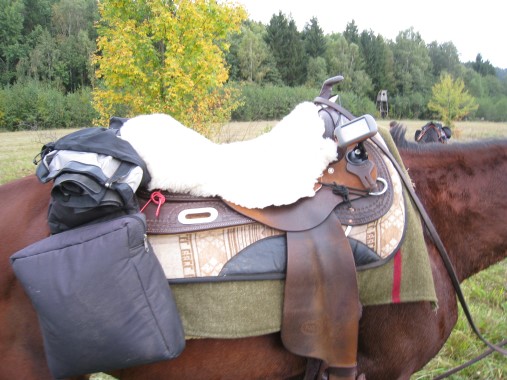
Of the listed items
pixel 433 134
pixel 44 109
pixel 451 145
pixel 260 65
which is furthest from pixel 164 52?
pixel 260 65

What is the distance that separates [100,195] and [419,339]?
1.37m

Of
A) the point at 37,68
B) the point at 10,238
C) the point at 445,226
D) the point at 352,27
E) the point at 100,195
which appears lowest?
the point at 445,226

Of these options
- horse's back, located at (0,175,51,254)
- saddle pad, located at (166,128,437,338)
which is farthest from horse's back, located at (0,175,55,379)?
saddle pad, located at (166,128,437,338)

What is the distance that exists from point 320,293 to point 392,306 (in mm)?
347

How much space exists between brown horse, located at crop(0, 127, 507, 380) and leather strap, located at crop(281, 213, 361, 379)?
0.13 m

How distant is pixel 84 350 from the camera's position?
1332mm

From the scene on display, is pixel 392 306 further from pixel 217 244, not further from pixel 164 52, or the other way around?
pixel 164 52

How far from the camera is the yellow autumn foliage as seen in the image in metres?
7.93

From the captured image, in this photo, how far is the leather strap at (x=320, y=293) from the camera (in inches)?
58.9

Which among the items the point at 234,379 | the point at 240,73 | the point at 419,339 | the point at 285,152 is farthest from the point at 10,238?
the point at 240,73

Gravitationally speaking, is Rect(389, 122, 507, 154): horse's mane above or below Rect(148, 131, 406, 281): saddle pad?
above

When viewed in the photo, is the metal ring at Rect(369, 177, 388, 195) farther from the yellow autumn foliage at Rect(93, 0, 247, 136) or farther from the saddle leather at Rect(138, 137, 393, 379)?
the yellow autumn foliage at Rect(93, 0, 247, 136)

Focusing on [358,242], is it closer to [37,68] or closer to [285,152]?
[285,152]

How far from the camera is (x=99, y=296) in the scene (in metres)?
1.31
